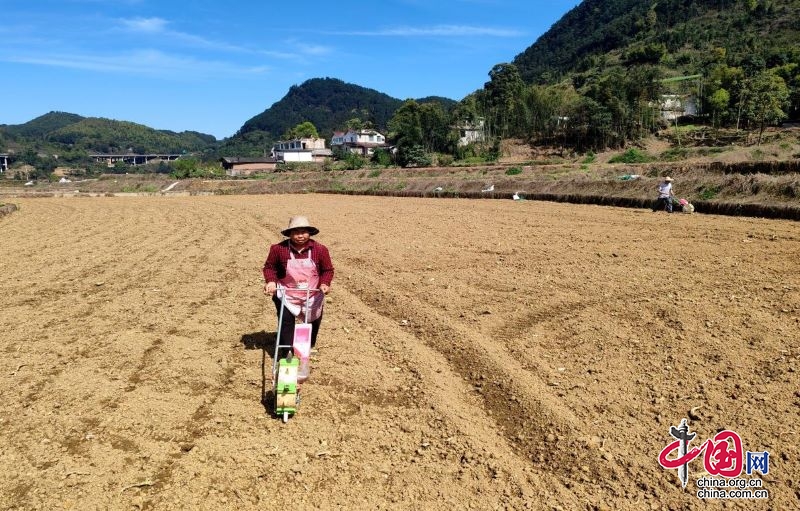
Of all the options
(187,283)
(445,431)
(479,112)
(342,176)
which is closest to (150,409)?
(445,431)

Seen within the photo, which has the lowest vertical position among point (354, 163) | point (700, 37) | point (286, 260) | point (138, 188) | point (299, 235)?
point (138, 188)

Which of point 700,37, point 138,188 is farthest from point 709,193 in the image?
point 700,37

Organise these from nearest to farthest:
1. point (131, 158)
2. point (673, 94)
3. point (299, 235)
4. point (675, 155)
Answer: point (299, 235), point (675, 155), point (673, 94), point (131, 158)

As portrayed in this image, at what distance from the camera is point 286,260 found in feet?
17.1

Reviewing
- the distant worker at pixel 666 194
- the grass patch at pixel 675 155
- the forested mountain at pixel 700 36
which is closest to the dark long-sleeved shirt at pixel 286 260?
the distant worker at pixel 666 194

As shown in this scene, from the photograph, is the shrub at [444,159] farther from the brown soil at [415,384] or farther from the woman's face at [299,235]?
the woman's face at [299,235]

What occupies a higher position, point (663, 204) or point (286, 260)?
point (286, 260)

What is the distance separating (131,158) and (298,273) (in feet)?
644

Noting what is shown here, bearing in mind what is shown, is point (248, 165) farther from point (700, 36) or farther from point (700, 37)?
point (700, 36)

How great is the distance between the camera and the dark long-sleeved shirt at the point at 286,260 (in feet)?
17.1

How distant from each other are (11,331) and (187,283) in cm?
312

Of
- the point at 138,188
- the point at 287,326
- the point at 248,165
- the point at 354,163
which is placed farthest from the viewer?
the point at 248,165

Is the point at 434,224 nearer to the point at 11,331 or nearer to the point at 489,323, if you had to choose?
the point at 489,323

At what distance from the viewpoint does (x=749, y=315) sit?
6730mm
